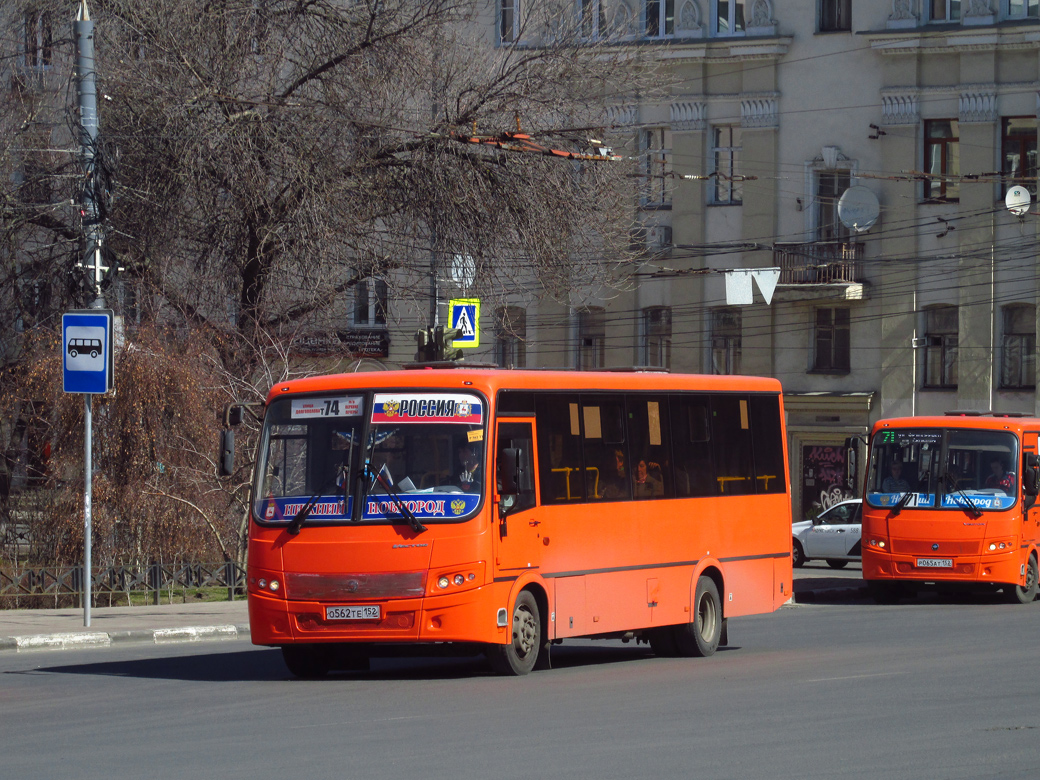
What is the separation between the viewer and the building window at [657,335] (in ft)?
149

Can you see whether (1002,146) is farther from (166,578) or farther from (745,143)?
(166,578)

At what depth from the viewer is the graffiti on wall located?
4372 cm

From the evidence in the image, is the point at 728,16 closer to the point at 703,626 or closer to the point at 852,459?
the point at 852,459

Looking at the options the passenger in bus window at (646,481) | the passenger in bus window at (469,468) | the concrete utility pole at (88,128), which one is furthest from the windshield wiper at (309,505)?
the concrete utility pole at (88,128)

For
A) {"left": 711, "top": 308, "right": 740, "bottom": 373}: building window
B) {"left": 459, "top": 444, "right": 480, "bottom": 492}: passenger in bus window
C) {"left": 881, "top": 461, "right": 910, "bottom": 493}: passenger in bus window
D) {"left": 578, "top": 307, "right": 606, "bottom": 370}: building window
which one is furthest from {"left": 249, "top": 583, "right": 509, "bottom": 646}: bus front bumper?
{"left": 578, "top": 307, "right": 606, "bottom": 370}: building window

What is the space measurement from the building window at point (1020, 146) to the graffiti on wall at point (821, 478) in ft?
27.1

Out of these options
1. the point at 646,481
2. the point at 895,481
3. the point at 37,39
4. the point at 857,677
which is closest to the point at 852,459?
the point at 895,481

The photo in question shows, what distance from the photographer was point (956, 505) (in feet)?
80.1

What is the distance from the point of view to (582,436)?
1516 centimetres

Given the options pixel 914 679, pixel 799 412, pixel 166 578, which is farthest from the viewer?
pixel 799 412

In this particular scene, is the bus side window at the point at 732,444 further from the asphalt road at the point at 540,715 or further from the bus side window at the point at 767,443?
the asphalt road at the point at 540,715

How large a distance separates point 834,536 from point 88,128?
64.6ft

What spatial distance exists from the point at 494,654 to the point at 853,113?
3183 cm

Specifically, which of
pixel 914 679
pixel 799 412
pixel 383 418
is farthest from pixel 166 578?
pixel 799 412
